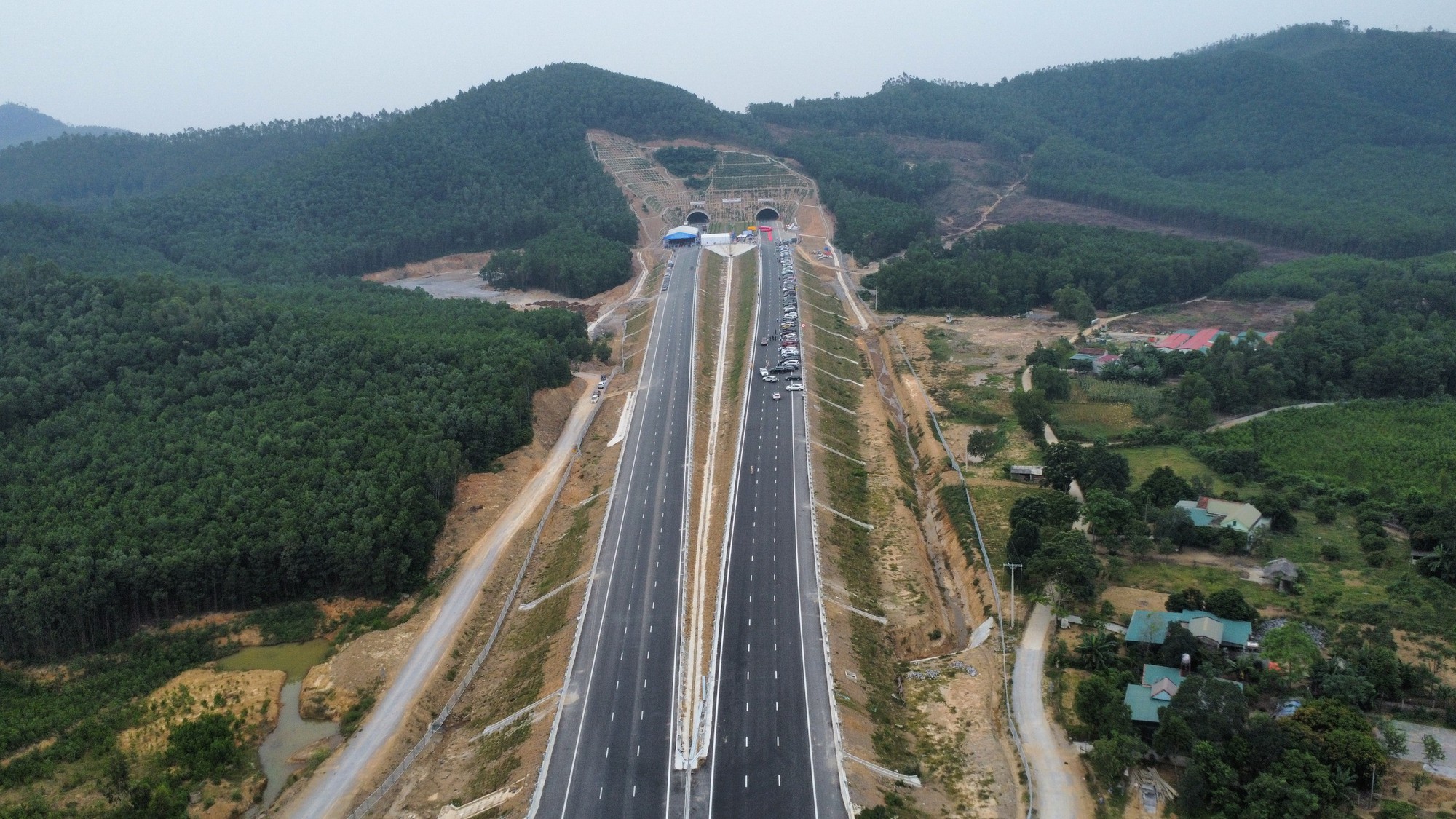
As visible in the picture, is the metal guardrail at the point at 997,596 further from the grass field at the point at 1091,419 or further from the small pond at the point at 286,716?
the small pond at the point at 286,716

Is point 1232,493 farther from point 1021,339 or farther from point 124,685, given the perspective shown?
point 124,685

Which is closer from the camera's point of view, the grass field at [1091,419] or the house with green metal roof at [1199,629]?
the house with green metal roof at [1199,629]

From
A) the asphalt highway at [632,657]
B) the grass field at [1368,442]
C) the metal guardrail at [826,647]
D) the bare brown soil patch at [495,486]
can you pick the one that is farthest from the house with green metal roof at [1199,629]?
the bare brown soil patch at [495,486]

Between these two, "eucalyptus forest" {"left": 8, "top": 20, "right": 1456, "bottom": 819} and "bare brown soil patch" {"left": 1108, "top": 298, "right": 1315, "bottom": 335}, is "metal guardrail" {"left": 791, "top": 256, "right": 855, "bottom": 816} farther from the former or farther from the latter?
"bare brown soil patch" {"left": 1108, "top": 298, "right": 1315, "bottom": 335}

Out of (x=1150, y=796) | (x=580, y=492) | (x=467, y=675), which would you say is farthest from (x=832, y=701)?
(x=580, y=492)

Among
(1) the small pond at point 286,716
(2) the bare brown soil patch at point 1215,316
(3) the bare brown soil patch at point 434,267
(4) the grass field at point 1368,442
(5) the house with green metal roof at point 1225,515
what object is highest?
(3) the bare brown soil patch at point 434,267

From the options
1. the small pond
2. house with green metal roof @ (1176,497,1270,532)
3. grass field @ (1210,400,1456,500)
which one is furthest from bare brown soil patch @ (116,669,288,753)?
grass field @ (1210,400,1456,500)
